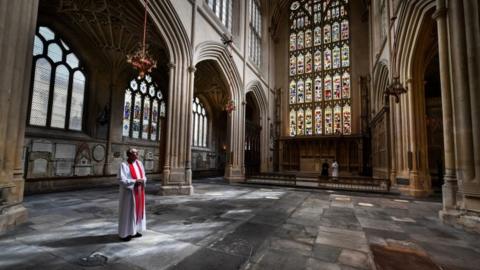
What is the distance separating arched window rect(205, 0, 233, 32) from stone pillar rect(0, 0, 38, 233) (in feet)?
30.0

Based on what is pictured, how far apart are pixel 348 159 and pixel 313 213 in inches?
575

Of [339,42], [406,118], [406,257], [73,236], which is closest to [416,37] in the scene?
[406,118]

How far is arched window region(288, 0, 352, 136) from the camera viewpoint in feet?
63.7

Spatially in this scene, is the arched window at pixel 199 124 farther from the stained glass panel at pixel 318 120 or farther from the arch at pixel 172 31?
the stained glass panel at pixel 318 120

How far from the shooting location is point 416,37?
8172mm

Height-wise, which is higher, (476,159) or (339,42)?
(339,42)

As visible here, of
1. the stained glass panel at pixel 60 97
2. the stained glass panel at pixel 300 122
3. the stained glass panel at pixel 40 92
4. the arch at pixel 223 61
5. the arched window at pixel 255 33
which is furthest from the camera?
the stained glass panel at pixel 300 122

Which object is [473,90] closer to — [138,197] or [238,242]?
[238,242]

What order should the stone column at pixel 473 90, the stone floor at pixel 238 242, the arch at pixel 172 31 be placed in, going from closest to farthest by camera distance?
the stone floor at pixel 238 242 < the stone column at pixel 473 90 < the arch at pixel 172 31

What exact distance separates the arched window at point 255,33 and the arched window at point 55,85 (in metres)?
11.2

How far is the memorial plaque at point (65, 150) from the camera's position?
30.3ft

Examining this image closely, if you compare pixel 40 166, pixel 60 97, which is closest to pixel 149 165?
pixel 40 166

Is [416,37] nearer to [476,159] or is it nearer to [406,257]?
[476,159]

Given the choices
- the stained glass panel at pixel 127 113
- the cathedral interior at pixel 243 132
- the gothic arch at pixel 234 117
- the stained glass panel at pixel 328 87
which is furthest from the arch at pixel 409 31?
the stained glass panel at pixel 127 113
